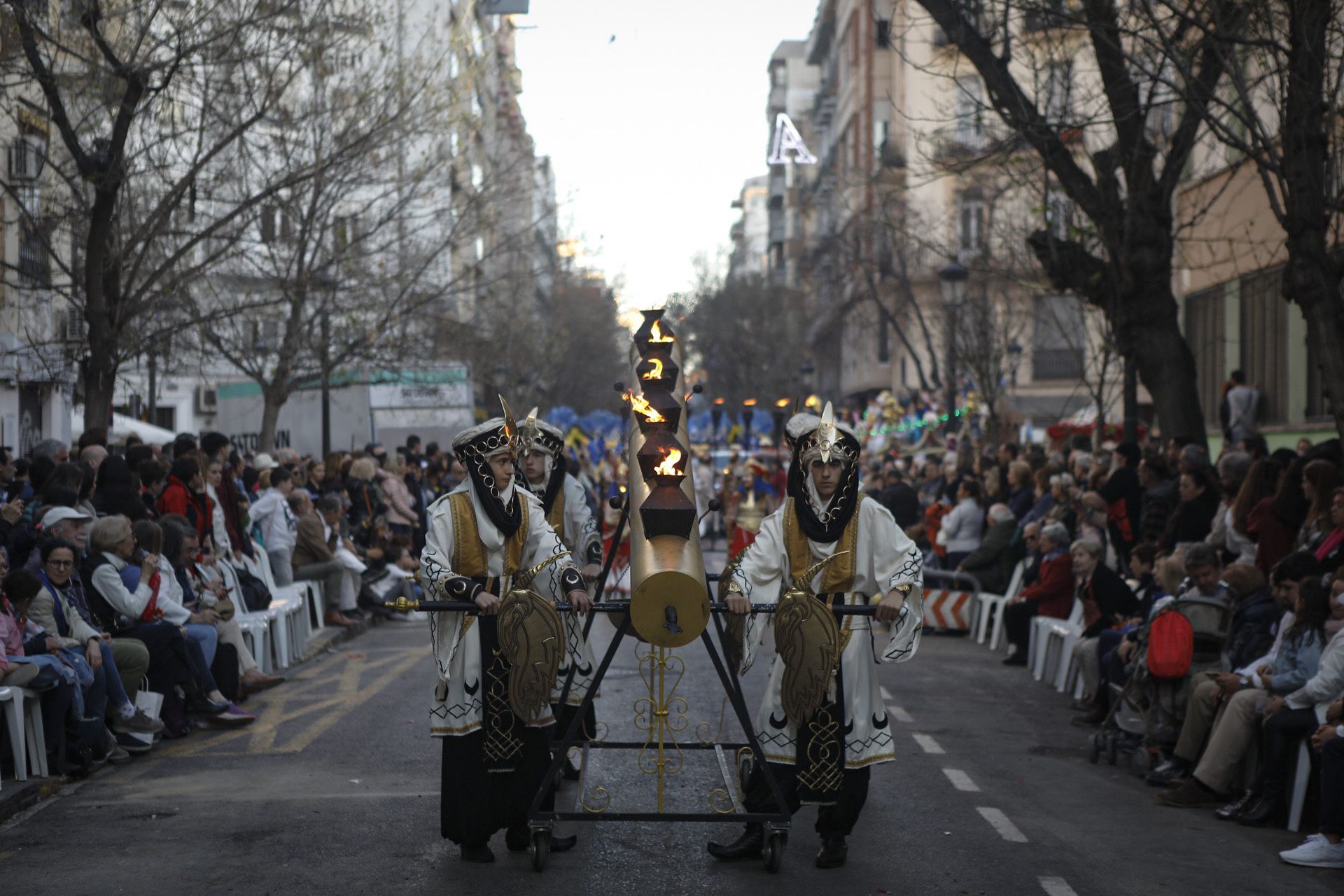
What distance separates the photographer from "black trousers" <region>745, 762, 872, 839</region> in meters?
7.52

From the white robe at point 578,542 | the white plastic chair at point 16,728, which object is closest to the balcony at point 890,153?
the white robe at point 578,542

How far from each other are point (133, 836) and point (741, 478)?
1041 inches

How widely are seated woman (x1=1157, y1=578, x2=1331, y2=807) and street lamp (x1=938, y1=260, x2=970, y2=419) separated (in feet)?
47.9

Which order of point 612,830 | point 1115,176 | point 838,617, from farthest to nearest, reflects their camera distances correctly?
point 1115,176 → point 612,830 → point 838,617

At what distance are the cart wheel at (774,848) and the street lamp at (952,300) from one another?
17087 millimetres

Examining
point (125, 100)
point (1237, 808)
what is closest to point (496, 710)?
point (1237, 808)

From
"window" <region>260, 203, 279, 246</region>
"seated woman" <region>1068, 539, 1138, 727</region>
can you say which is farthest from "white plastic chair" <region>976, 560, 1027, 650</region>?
"window" <region>260, 203, 279, 246</region>

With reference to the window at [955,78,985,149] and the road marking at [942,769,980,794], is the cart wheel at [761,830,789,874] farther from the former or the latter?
the window at [955,78,985,149]

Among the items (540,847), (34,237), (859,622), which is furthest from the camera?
(34,237)

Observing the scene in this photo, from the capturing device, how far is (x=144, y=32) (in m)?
14.8

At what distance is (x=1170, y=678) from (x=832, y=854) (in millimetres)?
3501

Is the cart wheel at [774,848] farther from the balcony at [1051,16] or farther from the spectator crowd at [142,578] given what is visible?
the balcony at [1051,16]

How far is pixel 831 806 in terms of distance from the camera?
753 centimetres

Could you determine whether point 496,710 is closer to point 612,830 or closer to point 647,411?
point 612,830
